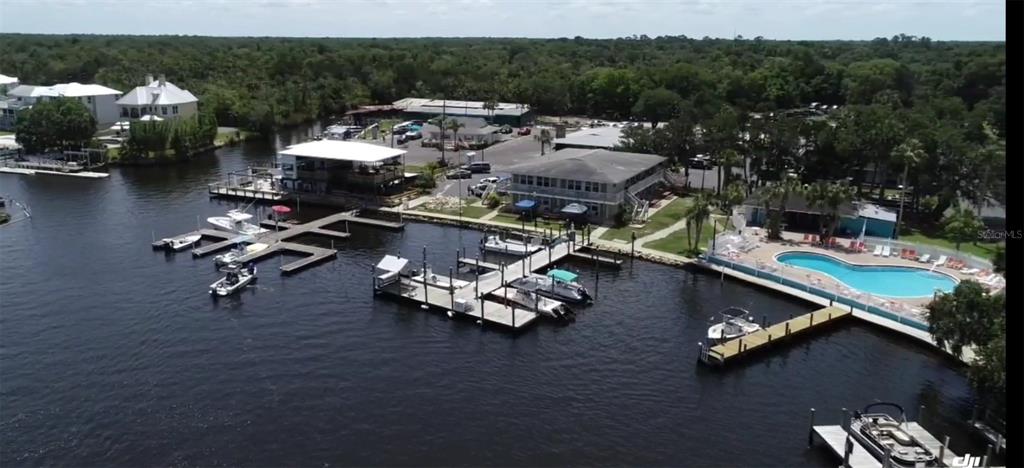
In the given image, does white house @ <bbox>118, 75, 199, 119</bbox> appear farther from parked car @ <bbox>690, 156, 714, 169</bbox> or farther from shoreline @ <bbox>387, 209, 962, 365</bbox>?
parked car @ <bbox>690, 156, 714, 169</bbox>

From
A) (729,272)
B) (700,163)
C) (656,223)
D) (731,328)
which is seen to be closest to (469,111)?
(700,163)

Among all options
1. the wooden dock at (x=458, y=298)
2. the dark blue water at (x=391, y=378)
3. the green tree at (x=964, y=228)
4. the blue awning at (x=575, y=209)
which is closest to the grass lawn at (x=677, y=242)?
the dark blue water at (x=391, y=378)

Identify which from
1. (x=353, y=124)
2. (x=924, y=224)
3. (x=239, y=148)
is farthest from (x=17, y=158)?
(x=924, y=224)

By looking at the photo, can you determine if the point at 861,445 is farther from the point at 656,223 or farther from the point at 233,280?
the point at 233,280

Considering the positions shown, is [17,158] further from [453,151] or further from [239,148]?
[453,151]

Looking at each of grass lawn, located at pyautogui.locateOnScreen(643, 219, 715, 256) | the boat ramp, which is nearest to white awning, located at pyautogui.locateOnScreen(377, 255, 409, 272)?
the boat ramp
